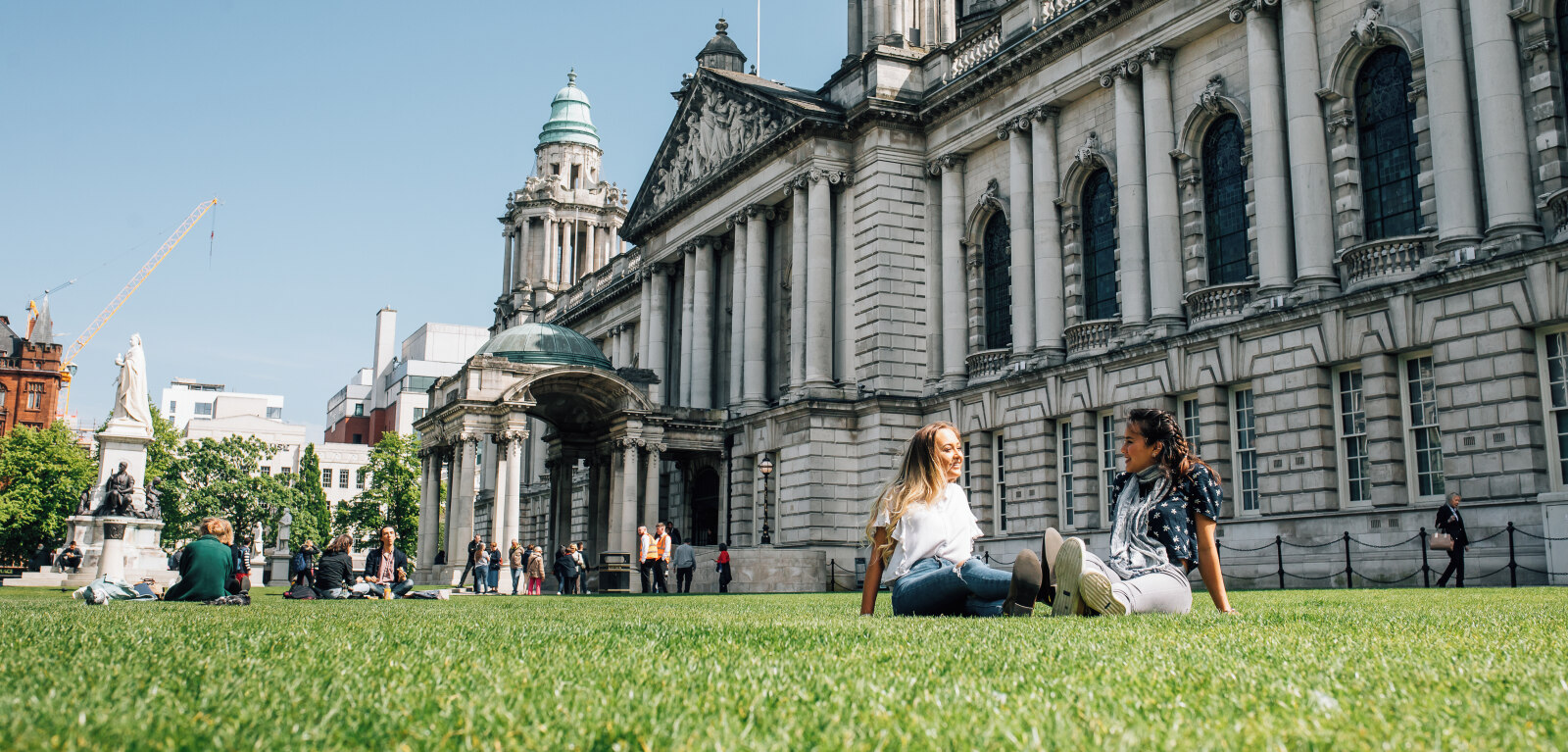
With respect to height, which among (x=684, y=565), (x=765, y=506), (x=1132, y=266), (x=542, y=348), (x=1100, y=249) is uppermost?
(x=1100, y=249)

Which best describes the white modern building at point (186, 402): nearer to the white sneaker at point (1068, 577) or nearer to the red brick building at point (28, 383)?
the red brick building at point (28, 383)

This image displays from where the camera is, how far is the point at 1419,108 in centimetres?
2578

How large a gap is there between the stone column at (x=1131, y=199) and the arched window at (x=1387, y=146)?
240 inches

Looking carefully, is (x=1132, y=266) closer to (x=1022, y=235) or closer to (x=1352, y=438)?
(x=1022, y=235)

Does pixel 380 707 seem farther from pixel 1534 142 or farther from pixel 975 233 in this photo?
pixel 975 233

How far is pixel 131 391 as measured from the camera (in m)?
34.7

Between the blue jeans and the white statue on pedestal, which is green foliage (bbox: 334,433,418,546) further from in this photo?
the blue jeans

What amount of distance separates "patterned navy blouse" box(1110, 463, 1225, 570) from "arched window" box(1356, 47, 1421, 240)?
20.0m

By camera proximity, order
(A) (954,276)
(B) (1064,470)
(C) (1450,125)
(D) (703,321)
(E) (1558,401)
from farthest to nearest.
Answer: (D) (703,321), (A) (954,276), (B) (1064,470), (C) (1450,125), (E) (1558,401)

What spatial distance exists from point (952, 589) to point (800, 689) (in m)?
4.98

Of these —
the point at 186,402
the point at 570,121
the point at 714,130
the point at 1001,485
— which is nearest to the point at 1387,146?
the point at 1001,485

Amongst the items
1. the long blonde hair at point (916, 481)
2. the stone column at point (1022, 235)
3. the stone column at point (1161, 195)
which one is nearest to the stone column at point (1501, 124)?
the stone column at point (1161, 195)

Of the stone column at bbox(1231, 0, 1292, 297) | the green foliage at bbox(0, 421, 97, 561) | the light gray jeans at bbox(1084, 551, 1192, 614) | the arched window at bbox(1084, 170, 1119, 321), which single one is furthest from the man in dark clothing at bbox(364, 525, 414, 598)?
the green foliage at bbox(0, 421, 97, 561)

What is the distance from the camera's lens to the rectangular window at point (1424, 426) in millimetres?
24438
